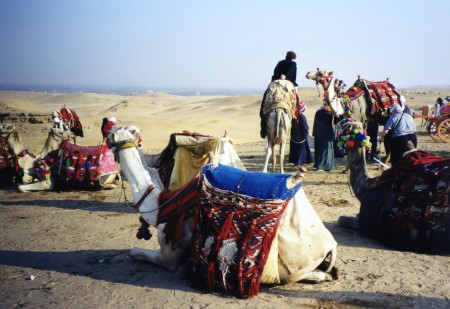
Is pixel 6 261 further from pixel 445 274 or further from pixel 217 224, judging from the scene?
pixel 445 274

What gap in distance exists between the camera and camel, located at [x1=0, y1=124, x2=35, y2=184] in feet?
29.3

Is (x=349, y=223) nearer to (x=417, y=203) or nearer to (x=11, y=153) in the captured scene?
(x=417, y=203)

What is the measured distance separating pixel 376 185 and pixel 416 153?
61 centimetres

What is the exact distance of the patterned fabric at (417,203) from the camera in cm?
450

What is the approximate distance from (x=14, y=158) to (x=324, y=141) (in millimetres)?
7286

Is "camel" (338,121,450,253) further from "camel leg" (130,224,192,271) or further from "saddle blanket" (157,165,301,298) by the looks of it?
"camel leg" (130,224,192,271)

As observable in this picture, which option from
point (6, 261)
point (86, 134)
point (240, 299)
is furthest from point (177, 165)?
point (86, 134)

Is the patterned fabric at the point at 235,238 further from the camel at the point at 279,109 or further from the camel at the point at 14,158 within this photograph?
the camel at the point at 14,158

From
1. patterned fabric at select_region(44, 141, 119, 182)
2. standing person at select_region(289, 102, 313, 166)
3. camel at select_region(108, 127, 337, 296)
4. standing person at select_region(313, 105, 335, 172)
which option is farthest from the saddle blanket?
standing person at select_region(289, 102, 313, 166)

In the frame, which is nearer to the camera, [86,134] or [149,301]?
[149,301]

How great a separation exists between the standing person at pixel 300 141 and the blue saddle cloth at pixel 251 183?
22.7ft

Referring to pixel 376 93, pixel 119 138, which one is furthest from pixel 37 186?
pixel 376 93

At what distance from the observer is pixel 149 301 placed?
3822mm

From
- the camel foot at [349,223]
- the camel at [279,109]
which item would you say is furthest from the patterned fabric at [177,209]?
the camel at [279,109]
